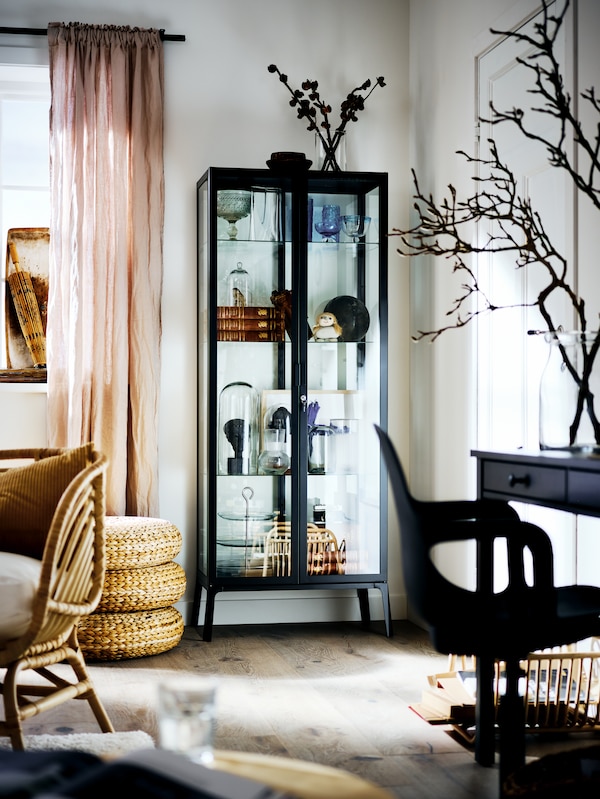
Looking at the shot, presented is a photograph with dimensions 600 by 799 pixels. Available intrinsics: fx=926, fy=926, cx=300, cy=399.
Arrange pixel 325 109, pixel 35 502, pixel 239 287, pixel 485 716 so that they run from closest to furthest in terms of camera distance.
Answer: pixel 485 716
pixel 35 502
pixel 239 287
pixel 325 109

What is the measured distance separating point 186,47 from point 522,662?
2930mm

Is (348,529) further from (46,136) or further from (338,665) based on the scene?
(46,136)

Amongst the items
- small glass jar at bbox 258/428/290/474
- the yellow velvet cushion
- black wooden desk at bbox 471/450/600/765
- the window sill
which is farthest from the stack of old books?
black wooden desk at bbox 471/450/600/765

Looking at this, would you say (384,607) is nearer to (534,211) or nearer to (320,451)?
(320,451)

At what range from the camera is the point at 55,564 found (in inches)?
86.2

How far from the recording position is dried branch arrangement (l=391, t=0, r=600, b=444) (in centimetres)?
227

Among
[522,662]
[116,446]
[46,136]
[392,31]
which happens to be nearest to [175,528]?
[116,446]

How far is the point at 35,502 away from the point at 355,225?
6.50 feet

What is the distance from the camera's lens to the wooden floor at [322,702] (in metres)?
2.37

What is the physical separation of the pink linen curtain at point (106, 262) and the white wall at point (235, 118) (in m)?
0.12

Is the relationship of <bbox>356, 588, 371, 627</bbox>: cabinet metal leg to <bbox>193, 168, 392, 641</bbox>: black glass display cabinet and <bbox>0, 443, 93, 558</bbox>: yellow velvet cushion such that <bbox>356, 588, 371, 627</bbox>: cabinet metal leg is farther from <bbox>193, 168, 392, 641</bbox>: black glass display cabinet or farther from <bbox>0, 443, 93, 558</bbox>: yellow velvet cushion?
<bbox>0, 443, 93, 558</bbox>: yellow velvet cushion

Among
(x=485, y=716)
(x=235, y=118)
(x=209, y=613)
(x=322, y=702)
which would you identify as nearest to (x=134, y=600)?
(x=209, y=613)

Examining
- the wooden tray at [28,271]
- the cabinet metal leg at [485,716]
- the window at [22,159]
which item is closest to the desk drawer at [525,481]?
the cabinet metal leg at [485,716]

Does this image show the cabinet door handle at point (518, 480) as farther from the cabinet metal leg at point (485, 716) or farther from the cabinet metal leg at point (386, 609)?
the cabinet metal leg at point (386, 609)
